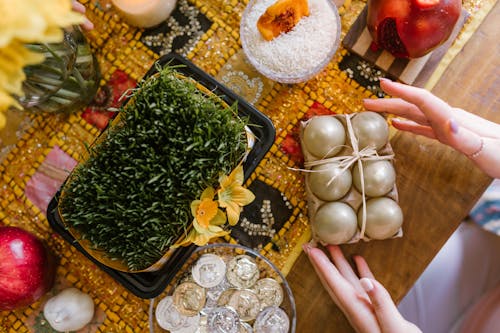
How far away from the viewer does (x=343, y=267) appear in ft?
2.62

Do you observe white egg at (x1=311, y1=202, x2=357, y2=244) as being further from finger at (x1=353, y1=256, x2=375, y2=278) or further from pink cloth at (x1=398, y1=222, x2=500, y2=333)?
pink cloth at (x1=398, y1=222, x2=500, y2=333)

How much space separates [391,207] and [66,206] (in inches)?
18.4

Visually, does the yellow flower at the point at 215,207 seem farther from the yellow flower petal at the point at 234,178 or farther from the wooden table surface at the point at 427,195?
the wooden table surface at the point at 427,195

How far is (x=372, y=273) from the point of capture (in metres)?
0.82

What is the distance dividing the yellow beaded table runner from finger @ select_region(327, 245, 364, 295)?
0.05 meters

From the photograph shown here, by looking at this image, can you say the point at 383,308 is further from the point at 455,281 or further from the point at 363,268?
the point at 455,281

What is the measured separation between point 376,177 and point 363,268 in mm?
157

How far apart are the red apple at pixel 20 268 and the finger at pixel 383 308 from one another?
495mm

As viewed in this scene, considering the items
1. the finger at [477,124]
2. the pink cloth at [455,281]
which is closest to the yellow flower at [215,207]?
the finger at [477,124]

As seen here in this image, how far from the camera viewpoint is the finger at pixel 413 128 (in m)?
0.78

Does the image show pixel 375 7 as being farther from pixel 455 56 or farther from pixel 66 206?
pixel 66 206

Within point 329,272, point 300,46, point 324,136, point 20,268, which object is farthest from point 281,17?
point 20,268

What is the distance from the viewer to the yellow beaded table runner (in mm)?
821

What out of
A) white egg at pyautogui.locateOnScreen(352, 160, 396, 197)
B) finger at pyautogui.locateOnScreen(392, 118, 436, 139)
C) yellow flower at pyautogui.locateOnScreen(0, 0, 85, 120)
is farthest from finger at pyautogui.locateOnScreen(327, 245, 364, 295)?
yellow flower at pyautogui.locateOnScreen(0, 0, 85, 120)
